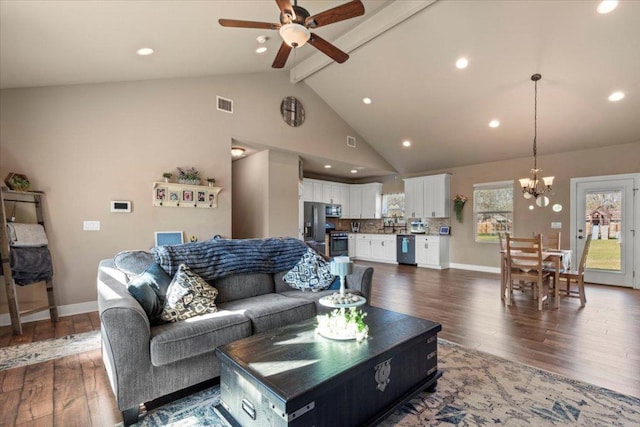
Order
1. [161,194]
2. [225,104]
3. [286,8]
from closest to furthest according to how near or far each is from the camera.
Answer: [286,8]
[161,194]
[225,104]

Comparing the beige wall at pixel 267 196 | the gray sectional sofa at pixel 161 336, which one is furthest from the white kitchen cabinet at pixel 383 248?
the gray sectional sofa at pixel 161 336

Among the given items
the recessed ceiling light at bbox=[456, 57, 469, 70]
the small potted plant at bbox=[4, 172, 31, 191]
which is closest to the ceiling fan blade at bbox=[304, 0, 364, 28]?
the recessed ceiling light at bbox=[456, 57, 469, 70]

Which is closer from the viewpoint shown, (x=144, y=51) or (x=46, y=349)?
(x=46, y=349)

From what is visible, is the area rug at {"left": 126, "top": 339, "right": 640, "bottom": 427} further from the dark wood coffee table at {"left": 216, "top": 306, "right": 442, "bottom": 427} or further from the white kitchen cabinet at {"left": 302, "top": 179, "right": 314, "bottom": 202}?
the white kitchen cabinet at {"left": 302, "top": 179, "right": 314, "bottom": 202}

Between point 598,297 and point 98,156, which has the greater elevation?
point 98,156

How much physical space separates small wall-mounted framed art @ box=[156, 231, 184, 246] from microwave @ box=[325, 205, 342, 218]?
463 centimetres

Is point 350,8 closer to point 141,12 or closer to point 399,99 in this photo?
point 141,12

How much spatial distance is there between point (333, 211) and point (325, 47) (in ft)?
20.0

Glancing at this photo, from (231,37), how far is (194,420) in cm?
402

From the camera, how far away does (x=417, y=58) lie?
15.6 ft

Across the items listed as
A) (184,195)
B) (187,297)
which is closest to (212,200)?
(184,195)

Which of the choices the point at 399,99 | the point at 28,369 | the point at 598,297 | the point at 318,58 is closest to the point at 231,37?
the point at 318,58

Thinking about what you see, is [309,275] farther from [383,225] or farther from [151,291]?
[383,225]

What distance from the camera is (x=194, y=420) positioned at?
1805 mm
